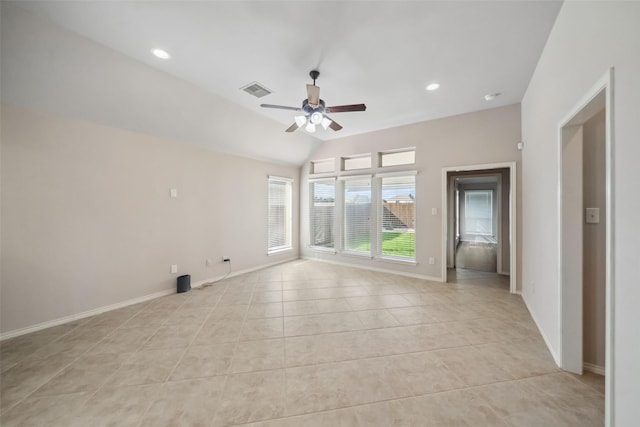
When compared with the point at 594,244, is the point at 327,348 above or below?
below

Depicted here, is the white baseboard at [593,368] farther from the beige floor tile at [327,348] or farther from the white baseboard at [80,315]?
the white baseboard at [80,315]

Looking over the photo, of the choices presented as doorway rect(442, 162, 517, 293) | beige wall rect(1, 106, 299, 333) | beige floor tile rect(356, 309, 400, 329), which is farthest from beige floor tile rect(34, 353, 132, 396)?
doorway rect(442, 162, 517, 293)

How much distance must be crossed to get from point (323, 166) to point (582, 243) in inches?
194

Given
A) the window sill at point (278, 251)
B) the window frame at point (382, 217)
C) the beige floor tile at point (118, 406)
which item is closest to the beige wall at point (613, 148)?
the window frame at point (382, 217)

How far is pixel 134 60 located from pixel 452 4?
11.0 ft

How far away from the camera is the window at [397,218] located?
15.5 ft

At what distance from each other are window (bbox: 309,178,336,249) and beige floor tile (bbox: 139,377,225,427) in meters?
4.30

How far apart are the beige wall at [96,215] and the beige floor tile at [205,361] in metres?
1.93

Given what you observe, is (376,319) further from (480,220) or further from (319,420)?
(480,220)

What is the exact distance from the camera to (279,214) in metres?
5.92

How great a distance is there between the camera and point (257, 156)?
507cm

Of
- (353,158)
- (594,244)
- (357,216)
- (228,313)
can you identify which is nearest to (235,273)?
(228,313)

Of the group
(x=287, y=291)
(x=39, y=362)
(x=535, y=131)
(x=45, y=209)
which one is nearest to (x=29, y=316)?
(x=39, y=362)

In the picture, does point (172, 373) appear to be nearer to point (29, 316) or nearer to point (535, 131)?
point (29, 316)
